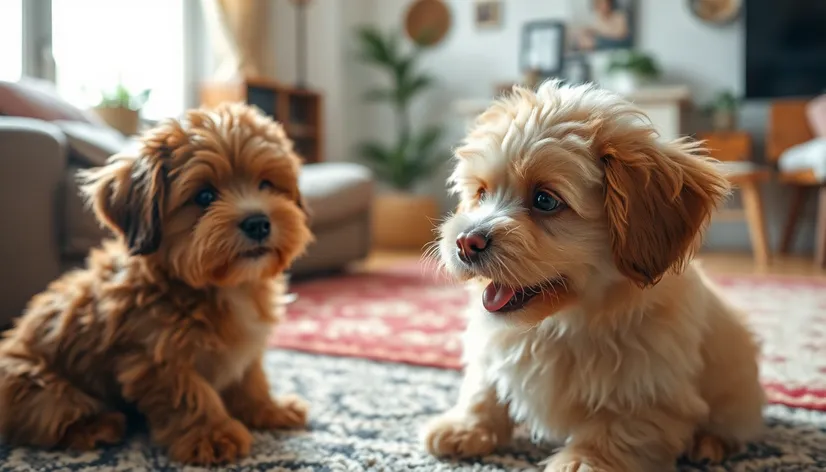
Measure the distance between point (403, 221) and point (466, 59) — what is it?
167 cm

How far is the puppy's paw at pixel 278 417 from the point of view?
1.63 m

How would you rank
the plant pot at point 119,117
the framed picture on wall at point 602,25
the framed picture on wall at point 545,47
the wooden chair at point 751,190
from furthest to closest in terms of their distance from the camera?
the framed picture on wall at point 545,47, the framed picture on wall at point 602,25, the wooden chair at point 751,190, the plant pot at point 119,117

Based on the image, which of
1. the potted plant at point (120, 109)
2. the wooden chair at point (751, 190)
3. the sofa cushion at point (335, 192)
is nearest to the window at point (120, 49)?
the potted plant at point (120, 109)

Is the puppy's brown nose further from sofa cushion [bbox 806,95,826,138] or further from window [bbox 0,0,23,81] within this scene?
sofa cushion [bbox 806,95,826,138]

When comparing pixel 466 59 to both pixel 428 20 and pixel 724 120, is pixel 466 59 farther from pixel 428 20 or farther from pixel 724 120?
pixel 724 120

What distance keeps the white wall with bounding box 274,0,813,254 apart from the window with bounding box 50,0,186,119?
1086mm

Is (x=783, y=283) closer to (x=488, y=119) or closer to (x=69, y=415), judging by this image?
(x=488, y=119)

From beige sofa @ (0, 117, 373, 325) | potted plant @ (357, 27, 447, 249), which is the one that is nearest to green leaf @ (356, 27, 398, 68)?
potted plant @ (357, 27, 447, 249)

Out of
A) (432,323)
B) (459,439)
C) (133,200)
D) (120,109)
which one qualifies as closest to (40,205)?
(133,200)

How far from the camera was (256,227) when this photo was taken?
1534 millimetres

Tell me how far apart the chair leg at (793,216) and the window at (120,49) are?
4.59m

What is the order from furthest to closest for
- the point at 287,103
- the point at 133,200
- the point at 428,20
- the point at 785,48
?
the point at 428,20 → the point at 287,103 → the point at 785,48 → the point at 133,200

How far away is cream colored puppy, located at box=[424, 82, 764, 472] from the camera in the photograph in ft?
3.99

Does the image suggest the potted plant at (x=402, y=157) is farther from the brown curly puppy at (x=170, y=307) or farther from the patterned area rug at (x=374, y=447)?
the brown curly puppy at (x=170, y=307)
